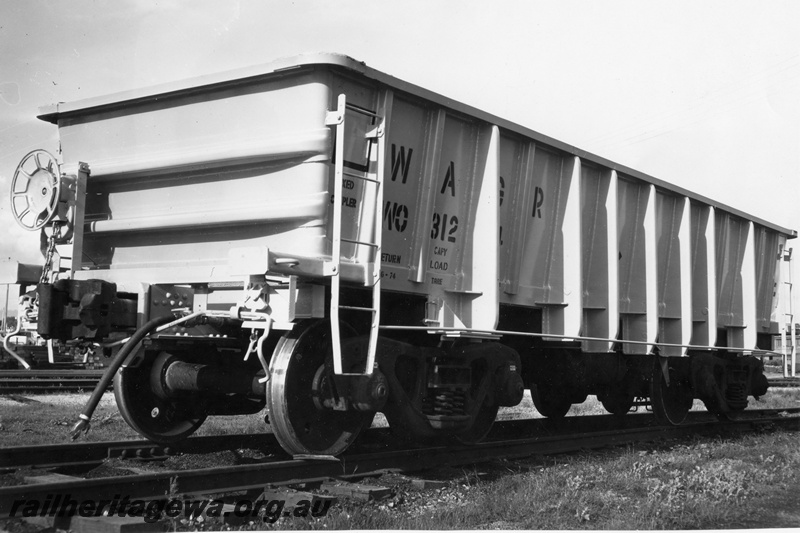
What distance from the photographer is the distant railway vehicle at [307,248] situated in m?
6.09

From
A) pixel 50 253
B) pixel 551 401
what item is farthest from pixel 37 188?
pixel 551 401

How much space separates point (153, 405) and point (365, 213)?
2.62m

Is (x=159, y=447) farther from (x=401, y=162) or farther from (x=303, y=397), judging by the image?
(x=401, y=162)

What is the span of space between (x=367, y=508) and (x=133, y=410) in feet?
8.42

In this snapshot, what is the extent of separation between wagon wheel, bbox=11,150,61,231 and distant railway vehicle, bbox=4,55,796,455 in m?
0.02

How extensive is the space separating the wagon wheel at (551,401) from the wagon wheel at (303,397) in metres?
4.63

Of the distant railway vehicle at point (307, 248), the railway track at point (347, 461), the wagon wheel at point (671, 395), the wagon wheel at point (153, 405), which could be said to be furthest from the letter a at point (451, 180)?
the wagon wheel at point (671, 395)

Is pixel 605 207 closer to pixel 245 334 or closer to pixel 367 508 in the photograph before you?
pixel 245 334

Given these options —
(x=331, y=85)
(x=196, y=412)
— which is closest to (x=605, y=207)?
(x=331, y=85)

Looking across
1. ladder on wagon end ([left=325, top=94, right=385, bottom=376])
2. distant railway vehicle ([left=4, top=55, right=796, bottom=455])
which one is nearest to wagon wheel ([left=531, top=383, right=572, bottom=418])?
distant railway vehicle ([left=4, top=55, right=796, bottom=455])

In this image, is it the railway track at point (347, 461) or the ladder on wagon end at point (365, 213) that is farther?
the ladder on wagon end at point (365, 213)

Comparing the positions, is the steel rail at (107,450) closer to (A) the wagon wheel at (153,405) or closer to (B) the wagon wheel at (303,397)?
(A) the wagon wheel at (153,405)

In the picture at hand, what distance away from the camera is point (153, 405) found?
7.02 meters

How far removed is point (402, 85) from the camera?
21.8 feet
